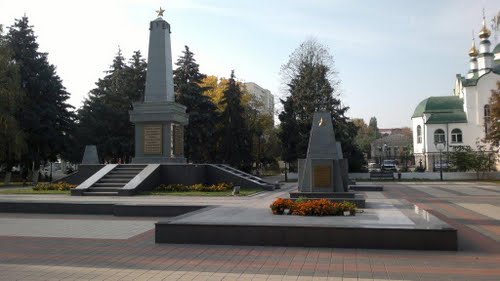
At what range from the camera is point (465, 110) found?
6481 cm

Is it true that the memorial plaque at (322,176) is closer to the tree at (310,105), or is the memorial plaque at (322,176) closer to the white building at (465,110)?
the tree at (310,105)

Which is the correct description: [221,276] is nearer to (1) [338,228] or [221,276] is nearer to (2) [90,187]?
(1) [338,228]

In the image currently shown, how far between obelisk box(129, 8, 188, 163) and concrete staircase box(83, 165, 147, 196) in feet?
3.00

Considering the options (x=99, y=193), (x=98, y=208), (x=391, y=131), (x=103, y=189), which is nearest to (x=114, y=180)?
(x=103, y=189)

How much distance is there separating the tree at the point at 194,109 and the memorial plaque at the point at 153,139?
16.7 m

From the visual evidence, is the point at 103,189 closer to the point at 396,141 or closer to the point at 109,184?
the point at 109,184

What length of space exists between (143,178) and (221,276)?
14416 millimetres

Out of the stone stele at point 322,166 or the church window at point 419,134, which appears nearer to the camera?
the stone stele at point 322,166

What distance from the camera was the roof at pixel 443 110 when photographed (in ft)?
213

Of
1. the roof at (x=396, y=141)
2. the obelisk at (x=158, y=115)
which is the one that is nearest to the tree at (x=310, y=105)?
the obelisk at (x=158, y=115)

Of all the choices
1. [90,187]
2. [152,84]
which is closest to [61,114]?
[152,84]

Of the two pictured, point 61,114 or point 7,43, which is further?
point 61,114

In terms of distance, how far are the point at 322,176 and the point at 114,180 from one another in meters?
10.4

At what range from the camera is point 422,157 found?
221 ft
